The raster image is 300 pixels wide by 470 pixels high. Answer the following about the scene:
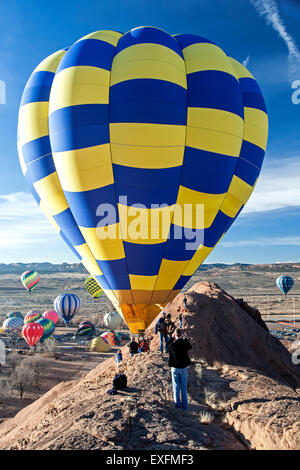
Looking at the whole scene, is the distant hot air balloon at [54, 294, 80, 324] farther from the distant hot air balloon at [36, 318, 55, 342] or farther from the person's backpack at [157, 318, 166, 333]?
the person's backpack at [157, 318, 166, 333]

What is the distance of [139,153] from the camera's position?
11.3 meters

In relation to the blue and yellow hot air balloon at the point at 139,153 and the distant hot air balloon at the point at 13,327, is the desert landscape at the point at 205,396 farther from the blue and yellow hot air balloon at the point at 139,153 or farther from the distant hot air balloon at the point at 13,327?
the distant hot air balloon at the point at 13,327

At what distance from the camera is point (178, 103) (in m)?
11.7

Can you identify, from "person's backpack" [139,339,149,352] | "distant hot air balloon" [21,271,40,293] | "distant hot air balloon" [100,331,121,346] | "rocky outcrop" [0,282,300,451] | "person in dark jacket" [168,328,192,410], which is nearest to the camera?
"rocky outcrop" [0,282,300,451]

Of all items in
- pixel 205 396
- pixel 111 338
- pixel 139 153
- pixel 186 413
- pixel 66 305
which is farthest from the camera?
pixel 66 305

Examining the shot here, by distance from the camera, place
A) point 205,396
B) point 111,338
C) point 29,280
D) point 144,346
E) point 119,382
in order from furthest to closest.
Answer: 1. point 29,280
2. point 111,338
3. point 144,346
4. point 205,396
5. point 119,382

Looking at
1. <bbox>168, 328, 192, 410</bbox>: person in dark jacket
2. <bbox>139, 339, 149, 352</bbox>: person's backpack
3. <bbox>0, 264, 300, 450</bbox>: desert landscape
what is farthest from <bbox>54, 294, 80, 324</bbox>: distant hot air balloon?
<bbox>168, 328, 192, 410</bbox>: person in dark jacket

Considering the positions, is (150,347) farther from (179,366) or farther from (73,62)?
(73,62)

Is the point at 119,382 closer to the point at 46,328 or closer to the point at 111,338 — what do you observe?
the point at 111,338

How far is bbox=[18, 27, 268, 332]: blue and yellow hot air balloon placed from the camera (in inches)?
454

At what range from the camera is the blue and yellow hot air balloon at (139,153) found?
1154cm

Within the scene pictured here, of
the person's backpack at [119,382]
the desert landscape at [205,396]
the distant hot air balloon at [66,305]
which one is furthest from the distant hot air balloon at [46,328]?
the person's backpack at [119,382]

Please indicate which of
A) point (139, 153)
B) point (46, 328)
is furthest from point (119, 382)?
point (46, 328)
